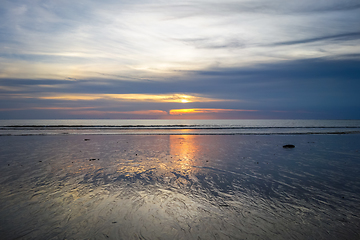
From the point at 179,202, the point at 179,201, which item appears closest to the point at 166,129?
the point at 179,201

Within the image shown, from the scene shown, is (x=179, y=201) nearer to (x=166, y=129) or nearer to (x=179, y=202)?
(x=179, y=202)

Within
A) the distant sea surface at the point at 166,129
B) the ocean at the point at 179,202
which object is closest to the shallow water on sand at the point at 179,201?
the ocean at the point at 179,202

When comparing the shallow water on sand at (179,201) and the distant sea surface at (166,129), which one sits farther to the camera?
the distant sea surface at (166,129)

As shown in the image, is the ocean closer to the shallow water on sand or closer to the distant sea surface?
the shallow water on sand

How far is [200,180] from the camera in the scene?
1032 centimetres

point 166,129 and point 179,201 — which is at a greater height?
point 179,201

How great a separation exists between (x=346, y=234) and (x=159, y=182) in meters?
6.90

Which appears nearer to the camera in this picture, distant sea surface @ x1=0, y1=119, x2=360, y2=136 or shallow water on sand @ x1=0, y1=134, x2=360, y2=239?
shallow water on sand @ x1=0, y1=134, x2=360, y2=239

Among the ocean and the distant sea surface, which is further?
the distant sea surface

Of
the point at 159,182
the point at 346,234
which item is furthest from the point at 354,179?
the point at 159,182

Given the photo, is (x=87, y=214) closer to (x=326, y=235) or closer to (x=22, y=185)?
(x=22, y=185)

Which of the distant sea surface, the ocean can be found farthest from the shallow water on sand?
the distant sea surface

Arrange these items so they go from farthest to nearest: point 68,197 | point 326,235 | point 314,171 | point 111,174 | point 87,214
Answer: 1. point 314,171
2. point 111,174
3. point 68,197
4. point 87,214
5. point 326,235

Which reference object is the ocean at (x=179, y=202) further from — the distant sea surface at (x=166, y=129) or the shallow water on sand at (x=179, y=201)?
the distant sea surface at (x=166, y=129)
